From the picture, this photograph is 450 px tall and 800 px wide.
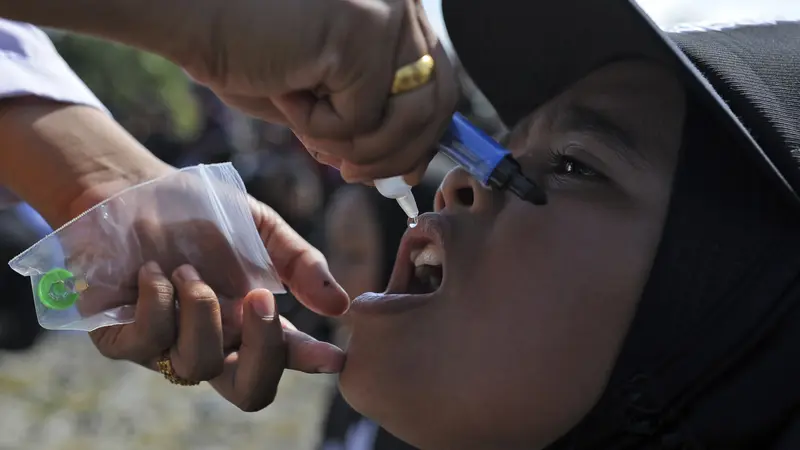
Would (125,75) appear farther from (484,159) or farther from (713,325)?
(713,325)

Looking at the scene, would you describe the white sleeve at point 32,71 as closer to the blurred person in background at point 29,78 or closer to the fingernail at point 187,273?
the blurred person in background at point 29,78

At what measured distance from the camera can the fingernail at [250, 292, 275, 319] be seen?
100 cm

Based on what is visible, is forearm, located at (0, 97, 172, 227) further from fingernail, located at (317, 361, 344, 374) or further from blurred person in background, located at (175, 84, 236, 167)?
blurred person in background, located at (175, 84, 236, 167)

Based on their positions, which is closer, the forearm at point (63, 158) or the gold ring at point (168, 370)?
the gold ring at point (168, 370)

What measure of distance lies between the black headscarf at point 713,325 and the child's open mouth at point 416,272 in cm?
26

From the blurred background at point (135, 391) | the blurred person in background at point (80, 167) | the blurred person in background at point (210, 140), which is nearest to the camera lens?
the blurred person in background at point (80, 167)

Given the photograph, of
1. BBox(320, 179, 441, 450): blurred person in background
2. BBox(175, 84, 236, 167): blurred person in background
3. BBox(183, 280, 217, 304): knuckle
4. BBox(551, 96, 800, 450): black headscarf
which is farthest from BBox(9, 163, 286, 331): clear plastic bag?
BBox(175, 84, 236, 167): blurred person in background

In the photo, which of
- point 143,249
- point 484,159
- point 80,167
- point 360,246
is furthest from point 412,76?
point 360,246

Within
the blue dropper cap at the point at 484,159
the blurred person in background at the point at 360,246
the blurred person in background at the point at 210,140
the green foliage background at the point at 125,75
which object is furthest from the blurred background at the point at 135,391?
the green foliage background at the point at 125,75

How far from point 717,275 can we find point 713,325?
2.2 inches

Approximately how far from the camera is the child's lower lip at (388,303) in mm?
1017

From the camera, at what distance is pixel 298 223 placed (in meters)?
4.19

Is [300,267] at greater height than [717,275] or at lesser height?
lesser

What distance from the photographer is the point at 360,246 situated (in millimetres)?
2373
